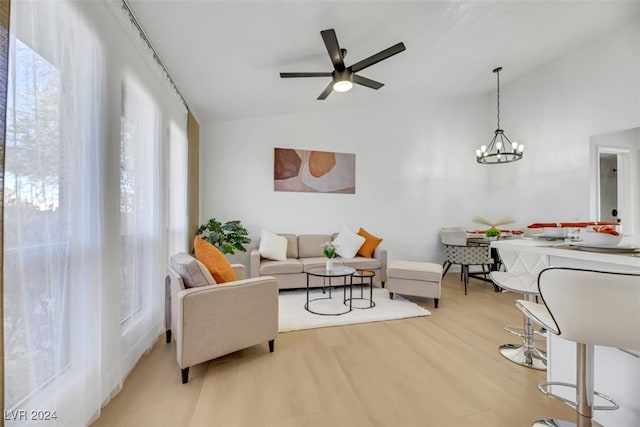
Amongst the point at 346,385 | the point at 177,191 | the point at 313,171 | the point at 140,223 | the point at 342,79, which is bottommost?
the point at 346,385

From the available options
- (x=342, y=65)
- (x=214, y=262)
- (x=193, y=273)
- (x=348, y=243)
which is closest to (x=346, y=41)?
(x=342, y=65)

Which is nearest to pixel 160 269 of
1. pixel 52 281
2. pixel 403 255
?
pixel 52 281

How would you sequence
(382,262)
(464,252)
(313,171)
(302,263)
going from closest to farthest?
(302,263) → (382,262) → (464,252) → (313,171)

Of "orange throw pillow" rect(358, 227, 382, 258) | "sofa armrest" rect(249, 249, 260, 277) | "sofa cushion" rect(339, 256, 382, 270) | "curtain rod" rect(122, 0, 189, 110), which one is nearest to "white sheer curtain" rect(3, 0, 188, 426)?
"curtain rod" rect(122, 0, 189, 110)

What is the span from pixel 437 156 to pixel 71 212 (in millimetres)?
5507

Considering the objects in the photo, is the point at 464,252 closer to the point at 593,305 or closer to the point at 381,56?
the point at 381,56

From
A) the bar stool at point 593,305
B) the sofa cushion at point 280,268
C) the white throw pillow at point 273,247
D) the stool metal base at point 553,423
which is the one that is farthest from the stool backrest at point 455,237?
the bar stool at point 593,305

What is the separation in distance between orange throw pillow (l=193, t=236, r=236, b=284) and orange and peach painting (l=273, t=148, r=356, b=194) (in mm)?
2525

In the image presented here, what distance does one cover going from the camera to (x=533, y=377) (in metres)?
1.93

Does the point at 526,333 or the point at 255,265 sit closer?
the point at 526,333

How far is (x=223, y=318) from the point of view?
6.35 feet

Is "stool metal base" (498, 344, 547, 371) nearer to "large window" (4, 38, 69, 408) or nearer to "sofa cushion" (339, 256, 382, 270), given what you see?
"sofa cushion" (339, 256, 382, 270)

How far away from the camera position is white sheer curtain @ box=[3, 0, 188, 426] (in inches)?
41.8

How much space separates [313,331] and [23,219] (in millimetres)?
2242
